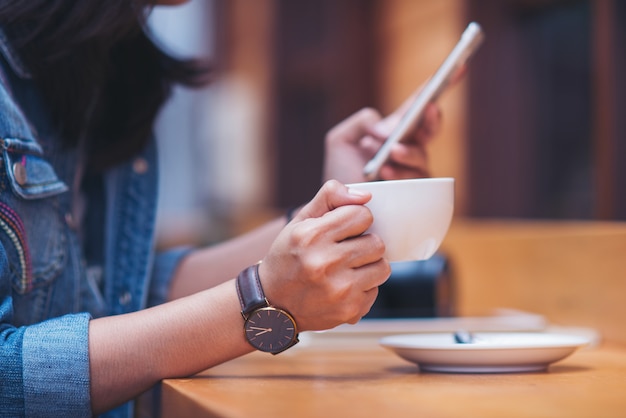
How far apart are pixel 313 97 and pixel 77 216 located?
270 centimetres

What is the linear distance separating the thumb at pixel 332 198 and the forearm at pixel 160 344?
107 mm

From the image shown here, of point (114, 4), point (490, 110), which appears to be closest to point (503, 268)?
point (490, 110)

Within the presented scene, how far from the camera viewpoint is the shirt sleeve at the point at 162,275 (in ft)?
3.78

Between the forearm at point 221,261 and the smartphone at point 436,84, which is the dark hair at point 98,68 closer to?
the forearm at point 221,261

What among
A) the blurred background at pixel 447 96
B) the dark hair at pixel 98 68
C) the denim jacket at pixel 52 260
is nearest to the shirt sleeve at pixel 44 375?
the denim jacket at pixel 52 260

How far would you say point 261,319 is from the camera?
723 mm

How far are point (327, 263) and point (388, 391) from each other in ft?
0.39

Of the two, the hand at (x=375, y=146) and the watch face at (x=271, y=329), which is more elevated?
the hand at (x=375, y=146)

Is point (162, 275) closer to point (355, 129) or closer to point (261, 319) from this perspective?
point (355, 129)

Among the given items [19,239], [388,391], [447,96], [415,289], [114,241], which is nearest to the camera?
[388,391]

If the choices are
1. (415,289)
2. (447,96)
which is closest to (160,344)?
(415,289)

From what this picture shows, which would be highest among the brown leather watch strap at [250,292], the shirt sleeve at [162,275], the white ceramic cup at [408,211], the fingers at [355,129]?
the fingers at [355,129]

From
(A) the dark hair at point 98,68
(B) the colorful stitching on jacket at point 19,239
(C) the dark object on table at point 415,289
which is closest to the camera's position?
(B) the colorful stitching on jacket at point 19,239

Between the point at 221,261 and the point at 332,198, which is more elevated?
the point at 332,198
